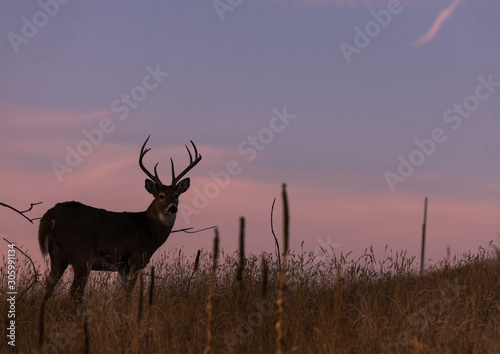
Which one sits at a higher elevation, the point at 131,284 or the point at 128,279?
the point at 128,279

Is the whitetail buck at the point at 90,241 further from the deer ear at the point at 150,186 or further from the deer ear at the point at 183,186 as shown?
the deer ear at the point at 183,186

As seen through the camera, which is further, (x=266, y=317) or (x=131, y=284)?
(x=131, y=284)

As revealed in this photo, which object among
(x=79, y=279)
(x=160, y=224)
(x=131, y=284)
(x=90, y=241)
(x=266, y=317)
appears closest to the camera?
(x=266, y=317)

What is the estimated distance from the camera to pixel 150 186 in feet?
45.5

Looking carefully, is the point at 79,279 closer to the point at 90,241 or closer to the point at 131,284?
the point at 90,241

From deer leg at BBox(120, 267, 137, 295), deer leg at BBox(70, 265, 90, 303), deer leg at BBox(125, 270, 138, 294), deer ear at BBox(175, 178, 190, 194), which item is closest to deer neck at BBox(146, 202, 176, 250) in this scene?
deer ear at BBox(175, 178, 190, 194)

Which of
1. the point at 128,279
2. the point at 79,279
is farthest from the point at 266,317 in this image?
the point at 79,279

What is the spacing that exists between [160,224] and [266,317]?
18.7ft

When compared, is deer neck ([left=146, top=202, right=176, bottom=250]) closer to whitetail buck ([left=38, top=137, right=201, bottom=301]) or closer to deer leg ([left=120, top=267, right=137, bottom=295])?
whitetail buck ([left=38, top=137, right=201, bottom=301])

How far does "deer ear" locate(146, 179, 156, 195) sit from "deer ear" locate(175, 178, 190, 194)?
0.52 m

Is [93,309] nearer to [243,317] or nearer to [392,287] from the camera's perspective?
[243,317]

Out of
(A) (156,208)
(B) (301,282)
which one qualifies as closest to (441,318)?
(B) (301,282)

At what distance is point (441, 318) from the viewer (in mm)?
9164

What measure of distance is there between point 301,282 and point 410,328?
1.99 m
